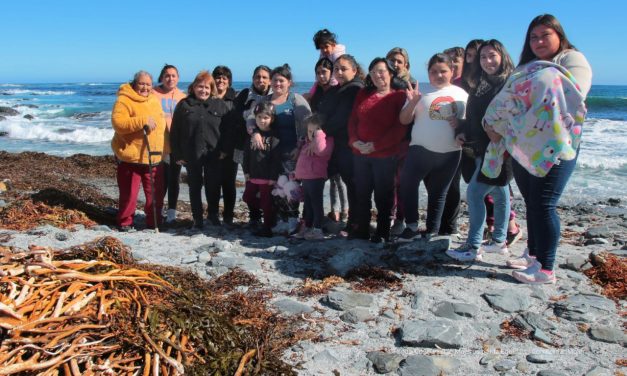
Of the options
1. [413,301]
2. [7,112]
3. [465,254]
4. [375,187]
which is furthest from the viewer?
[7,112]

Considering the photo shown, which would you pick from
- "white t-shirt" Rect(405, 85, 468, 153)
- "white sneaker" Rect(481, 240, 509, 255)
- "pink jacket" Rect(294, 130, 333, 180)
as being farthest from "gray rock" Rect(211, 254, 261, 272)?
"white sneaker" Rect(481, 240, 509, 255)

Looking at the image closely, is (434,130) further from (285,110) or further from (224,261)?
(224,261)

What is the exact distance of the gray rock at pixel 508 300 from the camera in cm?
416

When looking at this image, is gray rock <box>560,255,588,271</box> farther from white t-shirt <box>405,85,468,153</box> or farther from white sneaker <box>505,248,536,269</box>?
white t-shirt <box>405,85,468,153</box>

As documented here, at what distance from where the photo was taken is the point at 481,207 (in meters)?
4.88

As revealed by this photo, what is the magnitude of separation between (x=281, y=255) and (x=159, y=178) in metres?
2.12

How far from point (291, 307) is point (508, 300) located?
171cm

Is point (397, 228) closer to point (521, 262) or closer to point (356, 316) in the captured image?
point (521, 262)

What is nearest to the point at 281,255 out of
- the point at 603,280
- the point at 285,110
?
the point at 285,110

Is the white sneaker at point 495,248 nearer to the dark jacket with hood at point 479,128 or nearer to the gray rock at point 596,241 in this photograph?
the dark jacket with hood at point 479,128

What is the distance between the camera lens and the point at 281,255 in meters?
5.58

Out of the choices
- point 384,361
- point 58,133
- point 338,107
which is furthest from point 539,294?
point 58,133

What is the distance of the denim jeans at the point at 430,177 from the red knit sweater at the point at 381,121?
0.23 metres

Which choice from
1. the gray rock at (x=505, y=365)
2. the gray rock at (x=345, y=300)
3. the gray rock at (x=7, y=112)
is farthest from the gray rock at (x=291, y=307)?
the gray rock at (x=7, y=112)
